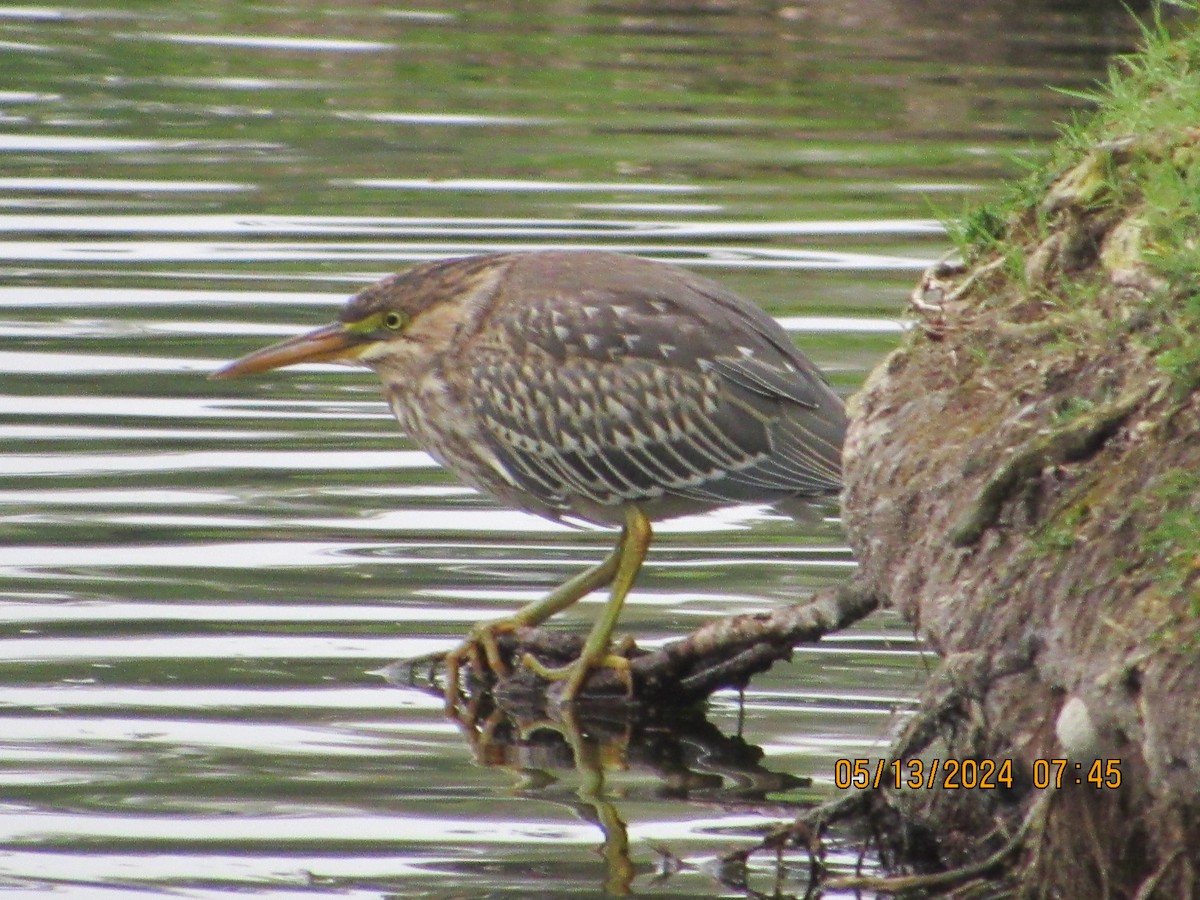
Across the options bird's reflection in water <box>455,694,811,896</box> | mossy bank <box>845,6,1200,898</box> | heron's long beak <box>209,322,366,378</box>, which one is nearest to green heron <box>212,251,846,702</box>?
heron's long beak <box>209,322,366,378</box>

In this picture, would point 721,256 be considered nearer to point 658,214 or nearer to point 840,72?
point 658,214

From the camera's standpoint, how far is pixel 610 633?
751 centimetres

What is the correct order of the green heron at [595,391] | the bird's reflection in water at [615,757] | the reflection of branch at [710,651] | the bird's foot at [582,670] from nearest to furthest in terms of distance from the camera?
1. the bird's reflection in water at [615,757]
2. the reflection of branch at [710,651]
3. the bird's foot at [582,670]
4. the green heron at [595,391]

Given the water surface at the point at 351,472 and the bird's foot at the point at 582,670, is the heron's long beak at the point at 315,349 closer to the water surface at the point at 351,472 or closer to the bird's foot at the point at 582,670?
the water surface at the point at 351,472

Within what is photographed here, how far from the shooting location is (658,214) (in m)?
15.4

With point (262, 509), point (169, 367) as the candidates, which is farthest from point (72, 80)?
point (262, 509)

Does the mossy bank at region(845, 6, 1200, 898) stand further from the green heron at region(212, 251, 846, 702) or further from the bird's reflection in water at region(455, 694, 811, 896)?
the green heron at region(212, 251, 846, 702)

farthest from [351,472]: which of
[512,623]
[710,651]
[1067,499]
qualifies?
[1067,499]

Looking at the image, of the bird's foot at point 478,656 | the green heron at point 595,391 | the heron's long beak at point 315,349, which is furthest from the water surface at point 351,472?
the heron's long beak at point 315,349

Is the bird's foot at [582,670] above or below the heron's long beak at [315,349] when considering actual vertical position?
below

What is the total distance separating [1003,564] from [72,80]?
602 inches

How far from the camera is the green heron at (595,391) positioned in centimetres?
795

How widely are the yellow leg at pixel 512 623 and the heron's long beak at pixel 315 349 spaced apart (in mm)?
999

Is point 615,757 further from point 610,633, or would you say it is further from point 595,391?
point 595,391
